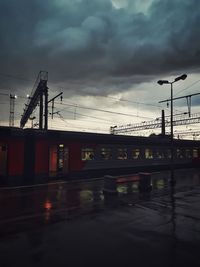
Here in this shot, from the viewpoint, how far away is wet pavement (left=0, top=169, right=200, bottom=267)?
20.0 feet

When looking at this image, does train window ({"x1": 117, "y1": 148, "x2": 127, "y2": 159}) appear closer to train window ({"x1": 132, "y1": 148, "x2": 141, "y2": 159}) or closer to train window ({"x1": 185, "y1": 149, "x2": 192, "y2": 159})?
train window ({"x1": 132, "y1": 148, "x2": 141, "y2": 159})

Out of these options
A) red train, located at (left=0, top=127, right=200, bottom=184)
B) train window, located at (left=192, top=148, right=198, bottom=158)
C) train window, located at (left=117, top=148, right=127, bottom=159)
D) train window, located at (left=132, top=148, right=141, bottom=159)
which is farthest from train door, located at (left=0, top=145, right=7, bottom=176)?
train window, located at (left=192, top=148, right=198, bottom=158)

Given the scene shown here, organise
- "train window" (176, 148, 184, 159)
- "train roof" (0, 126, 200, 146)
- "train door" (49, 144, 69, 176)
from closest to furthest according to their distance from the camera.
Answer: "train roof" (0, 126, 200, 146)
"train door" (49, 144, 69, 176)
"train window" (176, 148, 184, 159)

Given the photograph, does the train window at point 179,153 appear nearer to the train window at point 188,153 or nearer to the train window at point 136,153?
the train window at point 188,153

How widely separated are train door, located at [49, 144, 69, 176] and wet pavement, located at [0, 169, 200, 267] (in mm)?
6546

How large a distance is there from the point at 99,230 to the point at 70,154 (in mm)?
12762

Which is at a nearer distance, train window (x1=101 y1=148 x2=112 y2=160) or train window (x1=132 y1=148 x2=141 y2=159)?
train window (x1=101 y1=148 x2=112 y2=160)

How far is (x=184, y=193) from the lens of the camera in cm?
1509

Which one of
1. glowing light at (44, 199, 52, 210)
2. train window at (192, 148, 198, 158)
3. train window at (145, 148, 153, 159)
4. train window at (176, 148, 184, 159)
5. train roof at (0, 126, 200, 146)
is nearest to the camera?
glowing light at (44, 199, 52, 210)

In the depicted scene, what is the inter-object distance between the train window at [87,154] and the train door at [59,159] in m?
1.58

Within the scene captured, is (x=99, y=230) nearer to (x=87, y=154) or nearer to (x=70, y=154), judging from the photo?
(x=70, y=154)

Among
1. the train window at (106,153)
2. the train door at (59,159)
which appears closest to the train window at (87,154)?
the train window at (106,153)

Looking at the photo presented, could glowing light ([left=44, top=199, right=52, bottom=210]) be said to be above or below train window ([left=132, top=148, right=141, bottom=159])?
below

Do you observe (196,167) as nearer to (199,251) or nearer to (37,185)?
(37,185)
